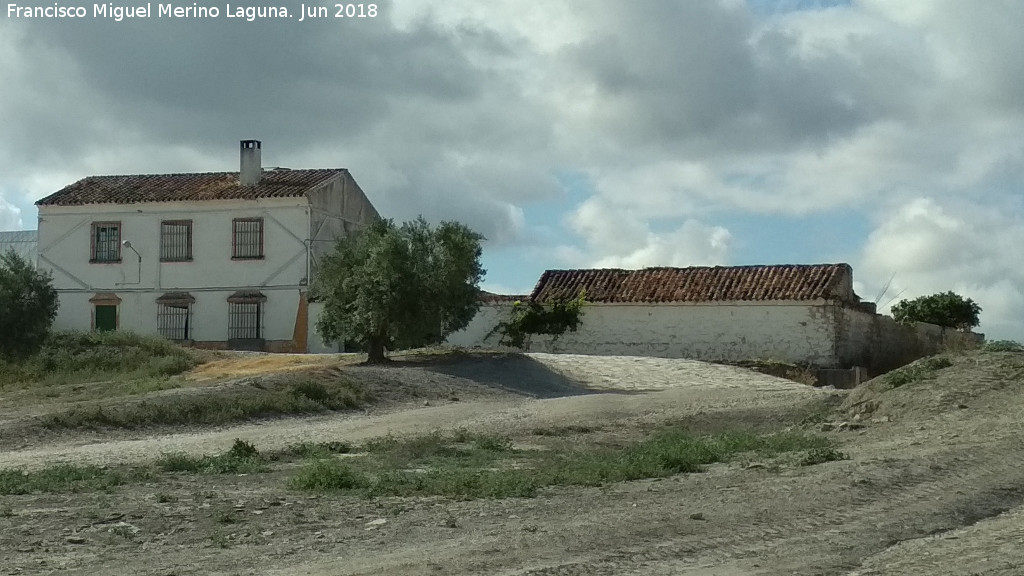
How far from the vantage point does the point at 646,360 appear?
33.4m

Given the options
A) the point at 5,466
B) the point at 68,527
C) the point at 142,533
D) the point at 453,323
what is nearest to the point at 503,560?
the point at 142,533

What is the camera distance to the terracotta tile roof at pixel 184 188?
4162 cm

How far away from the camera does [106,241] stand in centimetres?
4291

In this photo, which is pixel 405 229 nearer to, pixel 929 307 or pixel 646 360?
pixel 646 360

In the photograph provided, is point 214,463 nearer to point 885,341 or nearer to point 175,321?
point 175,321

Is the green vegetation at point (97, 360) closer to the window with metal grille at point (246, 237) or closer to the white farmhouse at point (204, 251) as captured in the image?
the white farmhouse at point (204, 251)

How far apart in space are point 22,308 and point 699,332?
64.1 ft

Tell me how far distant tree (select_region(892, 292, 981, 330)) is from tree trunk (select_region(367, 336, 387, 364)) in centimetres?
2981

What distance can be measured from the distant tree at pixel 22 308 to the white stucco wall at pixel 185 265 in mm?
8704

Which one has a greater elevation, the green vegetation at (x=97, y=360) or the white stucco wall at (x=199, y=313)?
the white stucco wall at (x=199, y=313)

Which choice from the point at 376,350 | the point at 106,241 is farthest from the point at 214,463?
the point at 106,241

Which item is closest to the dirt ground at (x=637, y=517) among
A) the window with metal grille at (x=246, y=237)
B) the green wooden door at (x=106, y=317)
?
the window with metal grille at (x=246, y=237)

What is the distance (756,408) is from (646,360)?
467 inches

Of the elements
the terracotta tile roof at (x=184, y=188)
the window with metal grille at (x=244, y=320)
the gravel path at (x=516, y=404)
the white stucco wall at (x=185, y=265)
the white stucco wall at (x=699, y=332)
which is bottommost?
the gravel path at (x=516, y=404)
